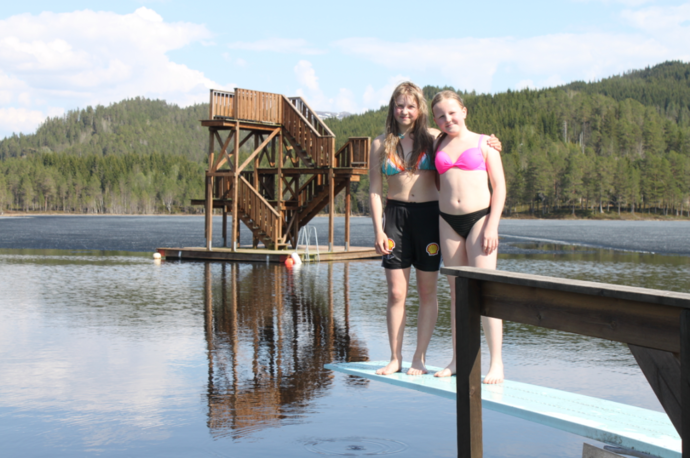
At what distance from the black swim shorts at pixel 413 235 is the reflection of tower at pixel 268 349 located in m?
1.41

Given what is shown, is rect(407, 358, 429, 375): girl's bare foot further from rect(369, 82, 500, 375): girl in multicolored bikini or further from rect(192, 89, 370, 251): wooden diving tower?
rect(192, 89, 370, 251): wooden diving tower

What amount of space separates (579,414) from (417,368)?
4.48ft

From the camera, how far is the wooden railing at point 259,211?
22.2 m

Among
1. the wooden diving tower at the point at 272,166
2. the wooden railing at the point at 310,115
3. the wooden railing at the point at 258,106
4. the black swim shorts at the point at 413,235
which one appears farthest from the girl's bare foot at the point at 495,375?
the wooden railing at the point at 310,115

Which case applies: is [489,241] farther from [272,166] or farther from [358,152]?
[272,166]

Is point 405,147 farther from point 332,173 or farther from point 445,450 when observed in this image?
point 332,173

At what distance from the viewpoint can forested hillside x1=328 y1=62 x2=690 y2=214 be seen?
132 m

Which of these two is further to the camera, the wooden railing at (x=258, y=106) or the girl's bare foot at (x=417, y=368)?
the wooden railing at (x=258, y=106)

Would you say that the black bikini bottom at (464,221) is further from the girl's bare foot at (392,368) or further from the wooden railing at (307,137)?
the wooden railing at (307,137)

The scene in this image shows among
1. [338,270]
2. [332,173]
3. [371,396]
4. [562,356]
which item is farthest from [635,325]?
[332,173]

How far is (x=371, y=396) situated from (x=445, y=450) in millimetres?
1502

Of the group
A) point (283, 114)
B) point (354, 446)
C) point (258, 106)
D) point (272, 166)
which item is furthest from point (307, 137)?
point (354, 446)

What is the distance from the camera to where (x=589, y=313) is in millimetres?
3174

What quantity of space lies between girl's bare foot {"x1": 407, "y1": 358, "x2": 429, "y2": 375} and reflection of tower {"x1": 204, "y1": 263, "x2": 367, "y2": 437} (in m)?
→ 0.90
